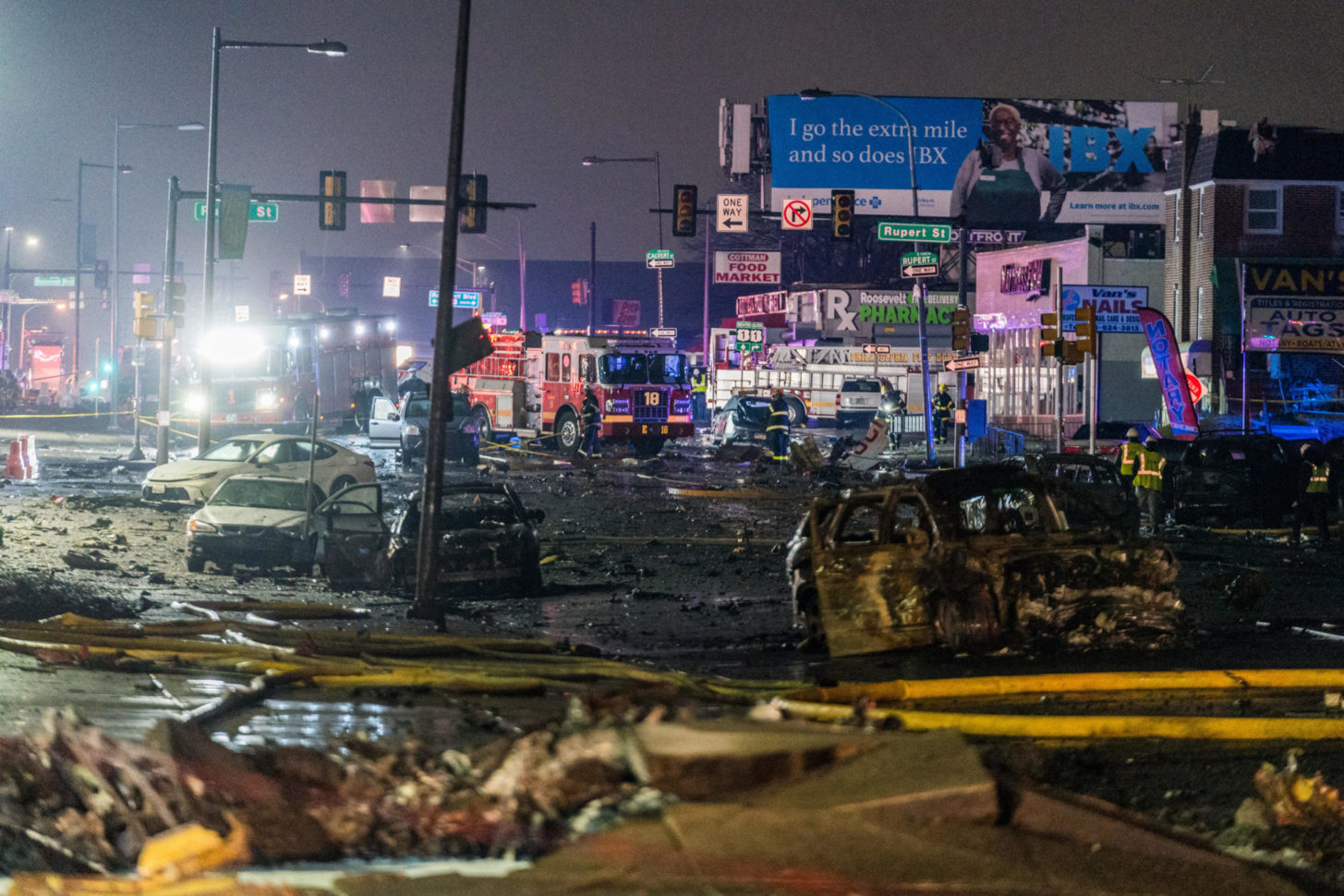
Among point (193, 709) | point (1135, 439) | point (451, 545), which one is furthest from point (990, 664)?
point (1135, 439)

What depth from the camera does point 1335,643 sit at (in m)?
11.0

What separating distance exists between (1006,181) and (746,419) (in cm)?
2911

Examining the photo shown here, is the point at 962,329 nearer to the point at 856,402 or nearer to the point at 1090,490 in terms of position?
the point at 1090,490

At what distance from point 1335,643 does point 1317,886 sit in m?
6.52

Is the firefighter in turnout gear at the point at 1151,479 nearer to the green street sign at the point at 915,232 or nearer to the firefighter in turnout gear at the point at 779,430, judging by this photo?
the green street sign at the point at 915,232

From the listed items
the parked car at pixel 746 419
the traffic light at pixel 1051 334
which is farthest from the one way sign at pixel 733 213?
the traffic light at pixel 1051 334

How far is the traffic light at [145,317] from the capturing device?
28.9m

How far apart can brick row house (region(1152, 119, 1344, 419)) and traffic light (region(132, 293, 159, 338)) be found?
→ 2942 cm

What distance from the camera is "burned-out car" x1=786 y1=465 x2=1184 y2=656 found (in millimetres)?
10156

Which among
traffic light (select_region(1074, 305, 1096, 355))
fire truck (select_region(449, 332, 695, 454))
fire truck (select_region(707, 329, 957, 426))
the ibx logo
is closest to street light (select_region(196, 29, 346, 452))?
fire truck (select_region(449, 332, 695, 454))

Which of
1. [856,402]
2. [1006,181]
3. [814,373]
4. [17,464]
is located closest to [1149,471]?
[17,464]

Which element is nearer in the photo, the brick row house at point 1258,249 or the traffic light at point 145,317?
the traffic light at point 145,317

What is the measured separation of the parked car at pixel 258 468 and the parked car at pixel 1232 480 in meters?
13.5

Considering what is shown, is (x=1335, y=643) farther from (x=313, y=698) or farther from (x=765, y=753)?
(x=313, y=698)
